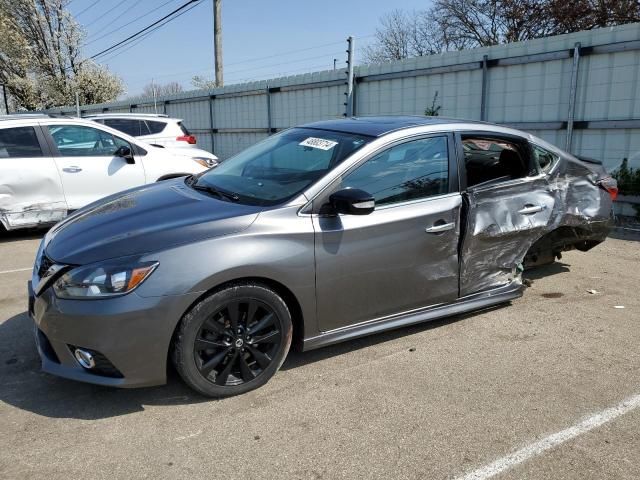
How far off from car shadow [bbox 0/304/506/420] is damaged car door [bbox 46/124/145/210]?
391 cm

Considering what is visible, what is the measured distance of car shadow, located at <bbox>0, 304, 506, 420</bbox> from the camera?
312 centimetres

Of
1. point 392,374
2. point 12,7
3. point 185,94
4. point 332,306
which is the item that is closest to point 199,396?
point 332,306

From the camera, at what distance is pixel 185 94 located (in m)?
19.3

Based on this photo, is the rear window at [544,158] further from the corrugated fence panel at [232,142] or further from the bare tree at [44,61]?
the bare tree at [44,61]

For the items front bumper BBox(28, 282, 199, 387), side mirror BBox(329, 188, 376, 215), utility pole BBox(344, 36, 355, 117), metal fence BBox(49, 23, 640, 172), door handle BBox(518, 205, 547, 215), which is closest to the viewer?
front bumper BBox(28, 282, 199, 387)

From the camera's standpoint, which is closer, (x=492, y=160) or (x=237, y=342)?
(x=237, y=342)

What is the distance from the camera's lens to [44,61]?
34000mm

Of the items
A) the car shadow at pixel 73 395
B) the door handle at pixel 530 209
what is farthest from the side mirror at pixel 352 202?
the door handle at pixel 530 209

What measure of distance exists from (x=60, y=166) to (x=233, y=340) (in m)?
5.31

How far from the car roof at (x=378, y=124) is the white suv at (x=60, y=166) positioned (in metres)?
4.21

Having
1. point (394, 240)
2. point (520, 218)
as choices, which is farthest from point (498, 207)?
point (394, 240)

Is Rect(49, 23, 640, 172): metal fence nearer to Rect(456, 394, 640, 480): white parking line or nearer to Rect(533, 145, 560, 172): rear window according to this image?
Rect(533, 145, 560, 172): rear window

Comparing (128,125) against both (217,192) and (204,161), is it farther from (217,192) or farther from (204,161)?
(217,192)

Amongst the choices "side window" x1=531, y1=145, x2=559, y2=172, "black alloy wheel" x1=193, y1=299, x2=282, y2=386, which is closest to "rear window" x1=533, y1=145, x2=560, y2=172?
"side window" x1=531, y1=145, x2=559, y2=172
